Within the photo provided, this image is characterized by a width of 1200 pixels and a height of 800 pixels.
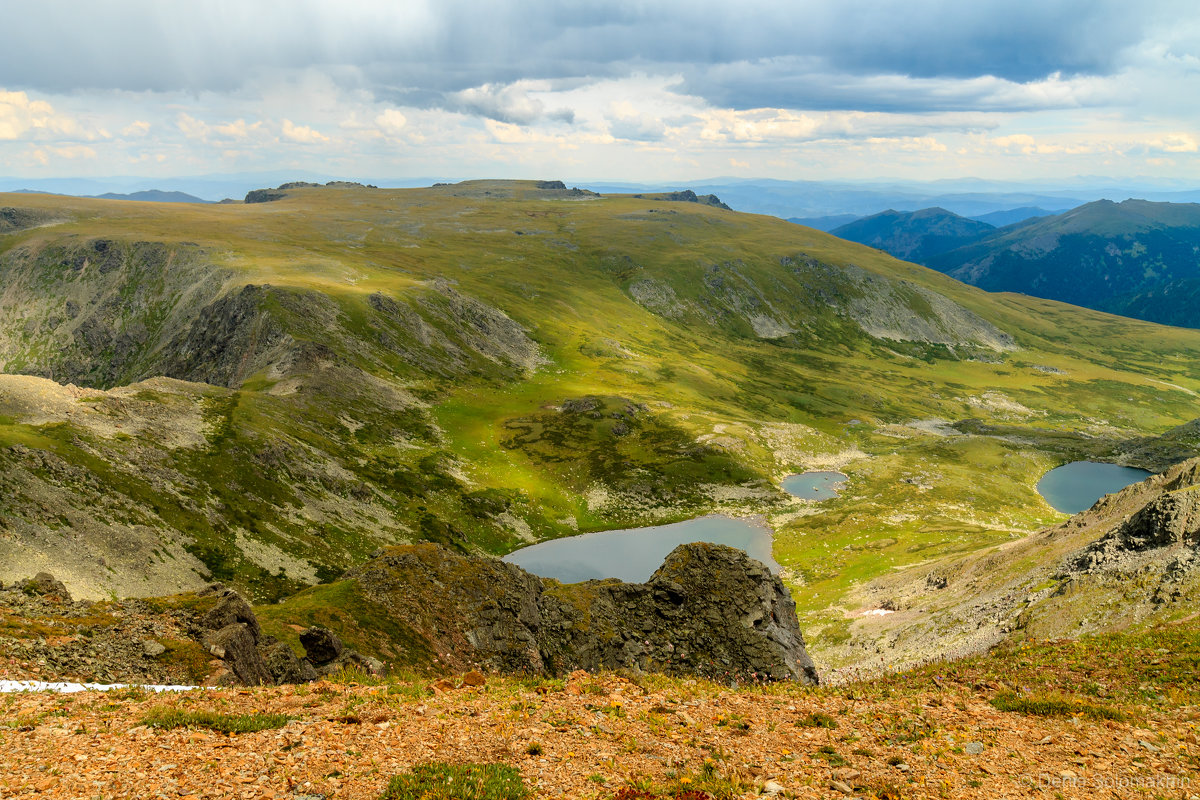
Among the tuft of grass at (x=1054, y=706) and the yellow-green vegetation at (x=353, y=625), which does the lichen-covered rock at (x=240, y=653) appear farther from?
the tuft of grass at (x=1054, y=706)

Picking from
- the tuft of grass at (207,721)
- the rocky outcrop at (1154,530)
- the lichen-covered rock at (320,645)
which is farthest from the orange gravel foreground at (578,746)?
the rocky outcrop at (1154,530)

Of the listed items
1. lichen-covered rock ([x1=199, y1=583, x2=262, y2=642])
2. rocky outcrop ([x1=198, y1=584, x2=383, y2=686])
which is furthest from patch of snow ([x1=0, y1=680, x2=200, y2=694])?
lichen-covered rock ([x1=199, y1=583, x2=262, y2=642])

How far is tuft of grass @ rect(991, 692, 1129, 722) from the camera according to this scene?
69.1ft

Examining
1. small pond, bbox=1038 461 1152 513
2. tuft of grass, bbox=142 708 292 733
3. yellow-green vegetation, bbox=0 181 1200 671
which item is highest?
tuft of grass, bbox=142 708 292 733

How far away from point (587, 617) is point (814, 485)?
11539 centimetres

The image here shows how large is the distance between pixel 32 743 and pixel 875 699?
2795 cm

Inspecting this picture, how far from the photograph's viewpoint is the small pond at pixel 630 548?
100000mm

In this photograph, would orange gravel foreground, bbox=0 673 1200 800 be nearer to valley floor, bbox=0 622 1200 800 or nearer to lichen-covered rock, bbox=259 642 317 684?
valley floor, bbox=0 622 1200 800

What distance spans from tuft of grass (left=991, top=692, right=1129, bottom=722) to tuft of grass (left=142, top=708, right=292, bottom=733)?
25.4 m

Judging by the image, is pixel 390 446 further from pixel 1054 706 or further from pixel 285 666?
pixel 1054 706

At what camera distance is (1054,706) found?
21844 millimetres

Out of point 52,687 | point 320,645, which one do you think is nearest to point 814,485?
point 320,645

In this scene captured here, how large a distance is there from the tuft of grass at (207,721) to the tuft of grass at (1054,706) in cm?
2544

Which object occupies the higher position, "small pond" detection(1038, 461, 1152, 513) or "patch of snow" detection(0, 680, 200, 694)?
"patch of snow" detection(0, 680, 200, 694)
